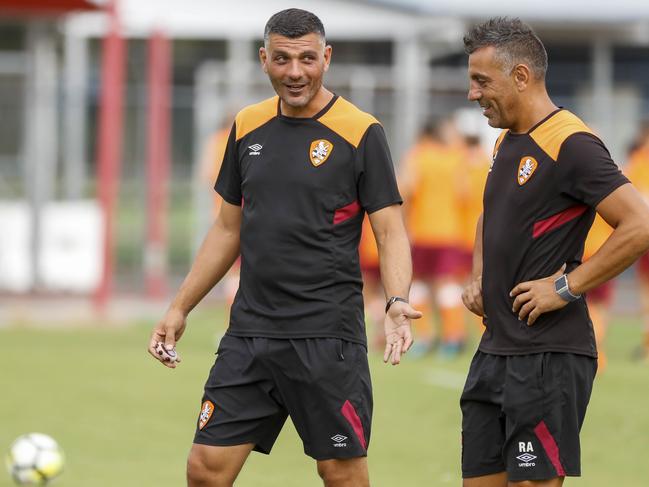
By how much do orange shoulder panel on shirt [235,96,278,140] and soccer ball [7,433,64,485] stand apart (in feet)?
9.43

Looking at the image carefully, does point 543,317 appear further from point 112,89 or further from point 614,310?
point 614,310

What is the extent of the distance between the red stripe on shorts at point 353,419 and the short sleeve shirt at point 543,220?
24.8 inches

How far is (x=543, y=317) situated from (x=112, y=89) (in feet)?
41.8

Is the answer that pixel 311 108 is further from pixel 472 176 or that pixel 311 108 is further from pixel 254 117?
→ pixel 472 176

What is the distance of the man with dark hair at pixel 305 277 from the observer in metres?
5.68

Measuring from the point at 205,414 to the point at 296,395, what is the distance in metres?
0.38

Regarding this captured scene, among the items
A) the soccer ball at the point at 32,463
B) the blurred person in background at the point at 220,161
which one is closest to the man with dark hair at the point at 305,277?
the soccer ball at the point at 32,463

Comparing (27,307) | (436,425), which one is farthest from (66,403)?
(27,307)

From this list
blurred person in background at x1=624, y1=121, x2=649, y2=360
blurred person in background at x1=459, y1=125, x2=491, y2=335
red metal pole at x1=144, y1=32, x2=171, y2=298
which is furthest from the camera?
red metal pole at x1=144, y1=32, x2=171, y2=298

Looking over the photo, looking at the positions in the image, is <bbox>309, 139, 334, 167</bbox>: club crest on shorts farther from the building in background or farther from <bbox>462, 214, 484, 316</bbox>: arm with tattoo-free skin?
the building in background

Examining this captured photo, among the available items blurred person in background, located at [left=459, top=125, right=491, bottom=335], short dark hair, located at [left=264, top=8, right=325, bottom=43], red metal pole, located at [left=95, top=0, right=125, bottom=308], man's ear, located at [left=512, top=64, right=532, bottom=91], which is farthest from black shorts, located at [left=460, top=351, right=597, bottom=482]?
red metal pole, located at [left=95, top=0, right=125, bottom=308]

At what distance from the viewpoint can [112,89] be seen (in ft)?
57.1

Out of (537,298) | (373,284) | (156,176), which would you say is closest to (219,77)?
(156,176)

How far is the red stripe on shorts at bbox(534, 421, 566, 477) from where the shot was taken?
207 inches
